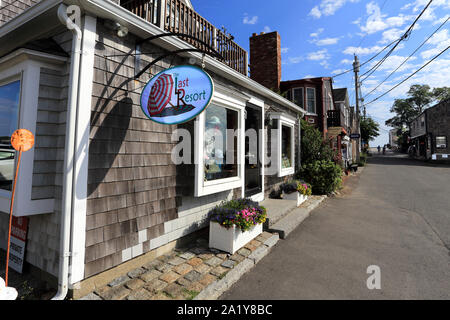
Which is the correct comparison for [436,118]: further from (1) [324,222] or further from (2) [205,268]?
(2) [205,268]

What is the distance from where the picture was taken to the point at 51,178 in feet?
8.65

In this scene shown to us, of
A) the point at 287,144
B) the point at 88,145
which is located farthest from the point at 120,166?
the point at 287,144

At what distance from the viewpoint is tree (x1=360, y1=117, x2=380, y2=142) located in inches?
1411

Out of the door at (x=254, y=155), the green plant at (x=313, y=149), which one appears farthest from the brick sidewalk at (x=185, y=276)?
the green plant at (x=313, y=149)

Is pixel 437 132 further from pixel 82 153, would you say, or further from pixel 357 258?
pixel 82 153

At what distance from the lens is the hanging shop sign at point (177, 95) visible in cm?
252

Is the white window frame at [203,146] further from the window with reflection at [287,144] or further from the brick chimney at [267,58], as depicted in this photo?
the brick chimney at [267,58]

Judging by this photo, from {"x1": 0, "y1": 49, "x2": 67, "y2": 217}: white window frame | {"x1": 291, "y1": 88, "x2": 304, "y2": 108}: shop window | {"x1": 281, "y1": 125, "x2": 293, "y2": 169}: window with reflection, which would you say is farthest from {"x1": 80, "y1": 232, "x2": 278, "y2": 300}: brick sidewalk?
{"x1": 291, "y1": 88, "x2": 304, "y2": 108}: shop window

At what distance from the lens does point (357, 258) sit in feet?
11.5

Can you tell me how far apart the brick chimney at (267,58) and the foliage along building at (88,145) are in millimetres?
6918

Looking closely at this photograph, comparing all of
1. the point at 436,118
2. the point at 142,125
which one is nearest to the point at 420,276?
the point at 142,125

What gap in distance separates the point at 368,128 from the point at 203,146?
39684 mm
